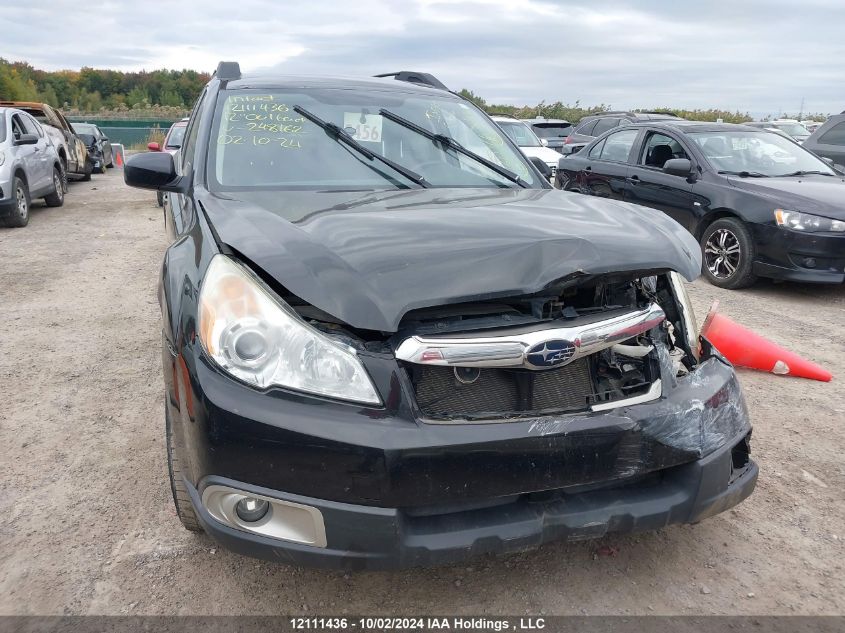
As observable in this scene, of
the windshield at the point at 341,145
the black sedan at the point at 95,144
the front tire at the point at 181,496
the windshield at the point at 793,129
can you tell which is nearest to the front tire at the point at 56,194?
the black sedan at the point at 95,144

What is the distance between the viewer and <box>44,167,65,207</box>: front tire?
1095cm

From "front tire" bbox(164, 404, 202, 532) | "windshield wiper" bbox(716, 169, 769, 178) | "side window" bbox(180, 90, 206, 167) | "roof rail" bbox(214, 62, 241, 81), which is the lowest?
"front tire" bbox(164, 404, 202, 532)

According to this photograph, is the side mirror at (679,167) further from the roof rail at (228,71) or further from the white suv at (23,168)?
the white suv at (23,168)

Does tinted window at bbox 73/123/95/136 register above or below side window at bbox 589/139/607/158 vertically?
below

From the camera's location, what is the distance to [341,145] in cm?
313

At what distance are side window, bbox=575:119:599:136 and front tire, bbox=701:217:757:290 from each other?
9.73 meters

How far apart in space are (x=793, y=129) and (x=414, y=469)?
20650 mm

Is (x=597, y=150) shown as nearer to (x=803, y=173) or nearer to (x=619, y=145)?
(x=619, y=145)

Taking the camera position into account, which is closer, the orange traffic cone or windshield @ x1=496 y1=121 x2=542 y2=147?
the orange traffic cone

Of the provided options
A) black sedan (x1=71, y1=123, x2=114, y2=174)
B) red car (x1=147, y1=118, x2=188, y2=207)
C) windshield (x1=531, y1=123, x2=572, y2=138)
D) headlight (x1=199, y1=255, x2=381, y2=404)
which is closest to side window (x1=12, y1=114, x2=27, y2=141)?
red car (x1=147, y1=118, x2=188, y2=207)

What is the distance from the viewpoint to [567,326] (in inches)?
75.9

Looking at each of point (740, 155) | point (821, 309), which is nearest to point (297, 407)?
point (821, 309)

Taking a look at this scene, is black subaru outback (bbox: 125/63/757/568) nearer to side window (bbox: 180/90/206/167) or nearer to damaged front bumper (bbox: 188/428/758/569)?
damaged front bumper (bbox: 188/428/758/569)

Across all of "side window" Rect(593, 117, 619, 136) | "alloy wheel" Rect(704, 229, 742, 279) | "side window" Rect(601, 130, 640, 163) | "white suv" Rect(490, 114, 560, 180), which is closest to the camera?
"alloy wheel" Rect(704, 229, 742, 279)
